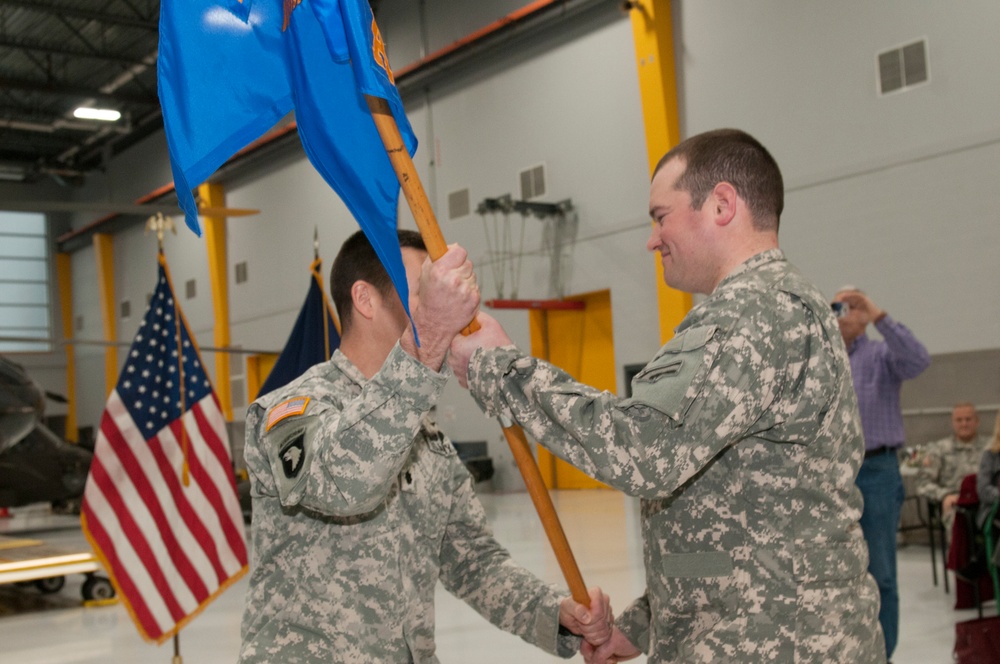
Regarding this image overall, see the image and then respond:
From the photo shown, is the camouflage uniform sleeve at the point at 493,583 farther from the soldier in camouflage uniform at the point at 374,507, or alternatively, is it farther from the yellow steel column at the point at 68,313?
the yellow steel column at the point at 68,313

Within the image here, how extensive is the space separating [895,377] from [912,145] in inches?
249

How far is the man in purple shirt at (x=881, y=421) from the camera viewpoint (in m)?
4.46

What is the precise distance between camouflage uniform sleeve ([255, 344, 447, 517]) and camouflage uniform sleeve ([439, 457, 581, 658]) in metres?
0.68

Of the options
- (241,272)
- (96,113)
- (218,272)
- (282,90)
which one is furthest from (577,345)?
(96,113)

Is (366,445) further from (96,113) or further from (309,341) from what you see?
(96,113)

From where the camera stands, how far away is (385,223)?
6.12ft

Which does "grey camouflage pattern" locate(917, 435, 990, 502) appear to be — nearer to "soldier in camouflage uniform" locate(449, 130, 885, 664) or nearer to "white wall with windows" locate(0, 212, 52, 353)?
→ "soldier in camouflage uniform" locate(449, 130, 885, 664)

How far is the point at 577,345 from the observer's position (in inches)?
607

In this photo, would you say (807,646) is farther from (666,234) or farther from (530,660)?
(530,660)

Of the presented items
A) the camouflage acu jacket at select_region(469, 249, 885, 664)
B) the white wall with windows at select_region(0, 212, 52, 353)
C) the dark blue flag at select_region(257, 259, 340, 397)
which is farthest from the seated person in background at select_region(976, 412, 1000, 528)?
the white wall with windows at select_region(0, 212, 52, 353)

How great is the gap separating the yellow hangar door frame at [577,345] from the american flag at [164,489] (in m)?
9.50

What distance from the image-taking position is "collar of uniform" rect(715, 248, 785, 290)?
6.02 feet

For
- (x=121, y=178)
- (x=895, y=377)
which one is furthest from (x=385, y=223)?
(x=121, y=178)

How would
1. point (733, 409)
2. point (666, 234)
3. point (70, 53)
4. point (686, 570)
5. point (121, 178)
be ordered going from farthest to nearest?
point (121, 178), point (70, 53), point (666, 234), point (686, 570), point (733, 409)
